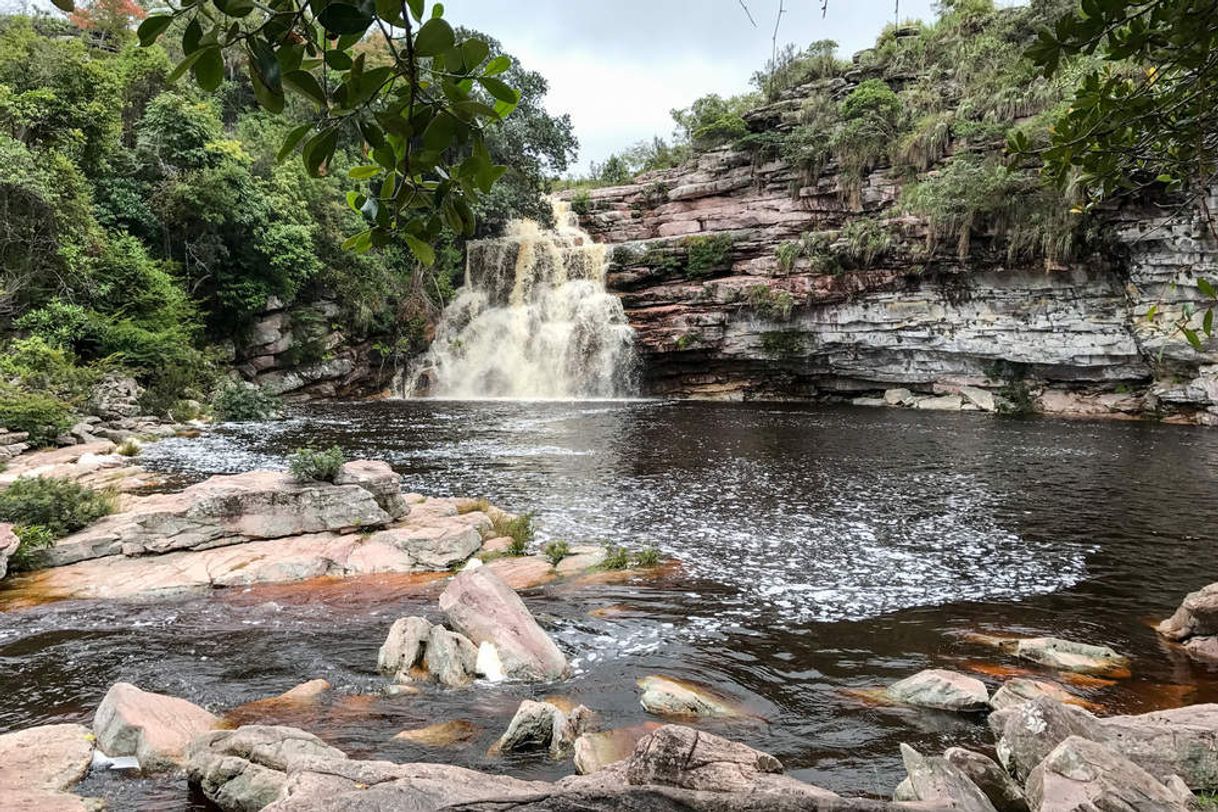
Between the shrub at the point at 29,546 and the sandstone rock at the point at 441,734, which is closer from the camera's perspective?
the sandstone rock at the point at 441,734

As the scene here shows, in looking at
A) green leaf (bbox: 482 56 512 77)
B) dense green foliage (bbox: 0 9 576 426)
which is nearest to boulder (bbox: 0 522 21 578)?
dense green foliage (bbox: 0 9 576 426)

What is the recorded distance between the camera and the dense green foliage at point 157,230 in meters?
17.2

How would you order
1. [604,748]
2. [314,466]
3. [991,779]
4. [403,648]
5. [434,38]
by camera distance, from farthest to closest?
[314,466] < [403,648] < [604,748] < [991,779] < [434,38]

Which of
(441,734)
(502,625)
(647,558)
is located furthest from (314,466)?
(441,734)

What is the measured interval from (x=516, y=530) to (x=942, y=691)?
221 inches

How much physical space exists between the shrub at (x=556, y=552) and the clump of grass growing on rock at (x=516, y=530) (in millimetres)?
316

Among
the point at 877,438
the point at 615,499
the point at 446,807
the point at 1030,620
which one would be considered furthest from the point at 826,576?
the point at 877,438

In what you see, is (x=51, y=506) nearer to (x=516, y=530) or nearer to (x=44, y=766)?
(x=516, y=530)

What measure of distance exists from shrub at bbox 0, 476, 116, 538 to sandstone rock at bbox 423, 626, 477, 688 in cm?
553

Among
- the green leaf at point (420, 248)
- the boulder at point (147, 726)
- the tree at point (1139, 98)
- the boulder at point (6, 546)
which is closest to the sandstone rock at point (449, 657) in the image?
the boulder at point (147, 726)

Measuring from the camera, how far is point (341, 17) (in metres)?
1.26

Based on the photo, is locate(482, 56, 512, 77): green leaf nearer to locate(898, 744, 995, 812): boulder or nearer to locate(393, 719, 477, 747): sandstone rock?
locate(898, 744, 995, 812): boulder

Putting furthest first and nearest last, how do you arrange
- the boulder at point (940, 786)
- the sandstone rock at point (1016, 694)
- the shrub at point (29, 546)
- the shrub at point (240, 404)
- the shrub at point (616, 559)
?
the shrub at point (240, 404)
the shrub at point (616, 559)
the shrub at point (29, 546)
the sandstone rock at point (1016, 694)
the boulder at point (940, 786)

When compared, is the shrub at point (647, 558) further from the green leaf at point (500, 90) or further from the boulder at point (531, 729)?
the green leaf at point (500, 90)
